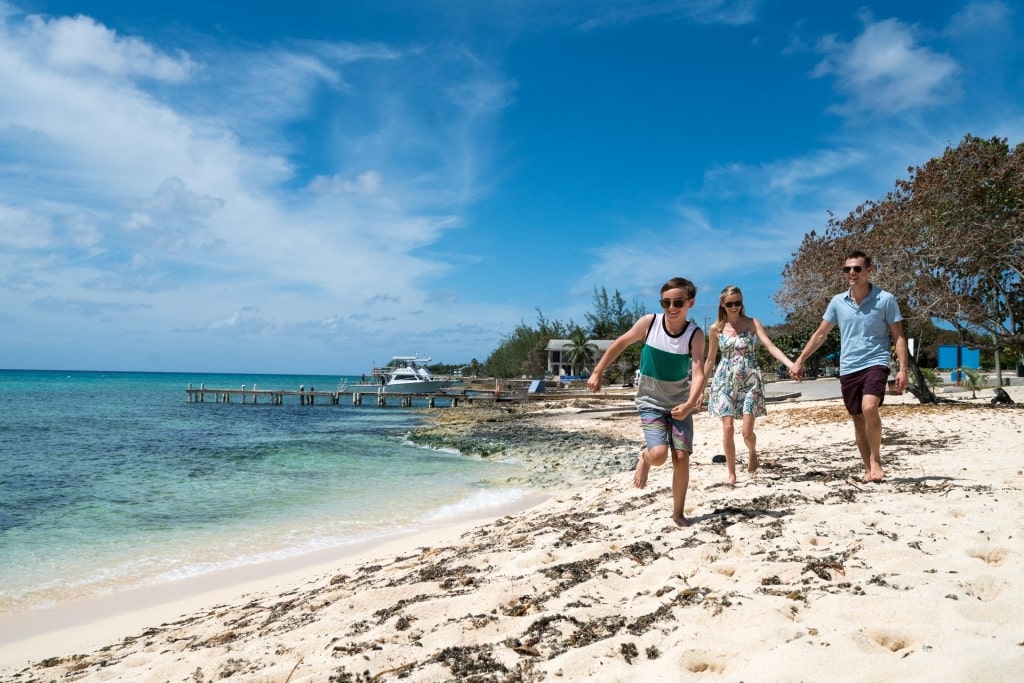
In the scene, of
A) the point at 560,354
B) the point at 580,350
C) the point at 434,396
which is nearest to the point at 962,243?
the point at 434,396

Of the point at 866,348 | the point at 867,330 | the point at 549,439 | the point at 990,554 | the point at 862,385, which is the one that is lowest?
the point at 549,439

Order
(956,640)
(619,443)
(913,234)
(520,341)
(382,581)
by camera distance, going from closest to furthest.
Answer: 1. (956,640)
2. (382,581)
3. (913,234)
4. (619,443)
5. (520,341)

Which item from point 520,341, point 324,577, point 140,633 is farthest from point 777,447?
point 520,341

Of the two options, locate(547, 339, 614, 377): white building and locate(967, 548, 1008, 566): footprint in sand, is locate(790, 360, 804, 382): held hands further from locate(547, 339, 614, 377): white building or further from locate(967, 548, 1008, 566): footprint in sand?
locate(547, 339, 614, 377): white building

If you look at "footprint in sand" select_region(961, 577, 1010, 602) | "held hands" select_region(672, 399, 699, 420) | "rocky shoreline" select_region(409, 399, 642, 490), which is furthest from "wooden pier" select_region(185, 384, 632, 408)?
"footprint in sand" select_region(961, 577, 1010, 602)

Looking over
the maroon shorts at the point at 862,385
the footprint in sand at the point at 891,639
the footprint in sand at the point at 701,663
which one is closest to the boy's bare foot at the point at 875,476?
the maroon shorts at the point at 862,385

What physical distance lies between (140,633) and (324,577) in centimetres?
157

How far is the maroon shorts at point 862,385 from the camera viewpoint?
17.5 ft

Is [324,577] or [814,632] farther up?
[814,632]

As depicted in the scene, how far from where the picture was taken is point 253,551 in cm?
838

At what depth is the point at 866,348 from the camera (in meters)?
5.45

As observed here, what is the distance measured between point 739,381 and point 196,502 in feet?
32.8

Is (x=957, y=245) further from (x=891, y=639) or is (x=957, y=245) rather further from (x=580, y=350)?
(x=580, y=350)

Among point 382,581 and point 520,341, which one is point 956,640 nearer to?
point 382,581
